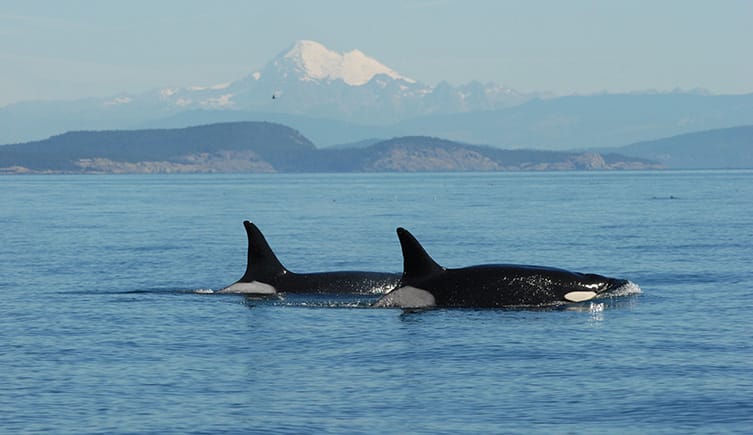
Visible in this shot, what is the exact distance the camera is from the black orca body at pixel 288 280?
Answer: 30.9 metres

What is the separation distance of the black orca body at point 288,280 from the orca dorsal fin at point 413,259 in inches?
123

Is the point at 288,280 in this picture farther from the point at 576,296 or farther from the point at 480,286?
the point at 576,296

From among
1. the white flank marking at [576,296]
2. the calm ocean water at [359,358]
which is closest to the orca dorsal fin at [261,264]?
the calm ocean water at [359,358]

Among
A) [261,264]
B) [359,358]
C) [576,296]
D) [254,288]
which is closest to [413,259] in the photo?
[576,296]

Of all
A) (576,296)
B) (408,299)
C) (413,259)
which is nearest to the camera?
(413,259)

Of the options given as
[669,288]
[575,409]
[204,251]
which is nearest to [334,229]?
[204,251]

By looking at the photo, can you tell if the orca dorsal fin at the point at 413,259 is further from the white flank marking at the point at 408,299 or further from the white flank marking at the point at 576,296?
the white flank marking at the point at 576,296

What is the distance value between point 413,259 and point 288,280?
5028mm

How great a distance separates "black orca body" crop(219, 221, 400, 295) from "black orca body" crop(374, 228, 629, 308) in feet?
9.58

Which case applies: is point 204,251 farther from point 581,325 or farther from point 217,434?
point 217,434

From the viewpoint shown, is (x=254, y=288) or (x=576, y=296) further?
(x=254, y=288)

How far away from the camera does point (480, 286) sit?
1086 inches

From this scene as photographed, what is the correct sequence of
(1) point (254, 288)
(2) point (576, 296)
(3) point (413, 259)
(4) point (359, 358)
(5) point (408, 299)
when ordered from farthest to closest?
(1) point (254, 288) < (5) point (408, 299) < (2) point (576, 296) < (3) point (413, 259) < (4) point (359, 358)

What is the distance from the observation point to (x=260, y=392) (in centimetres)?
1869
